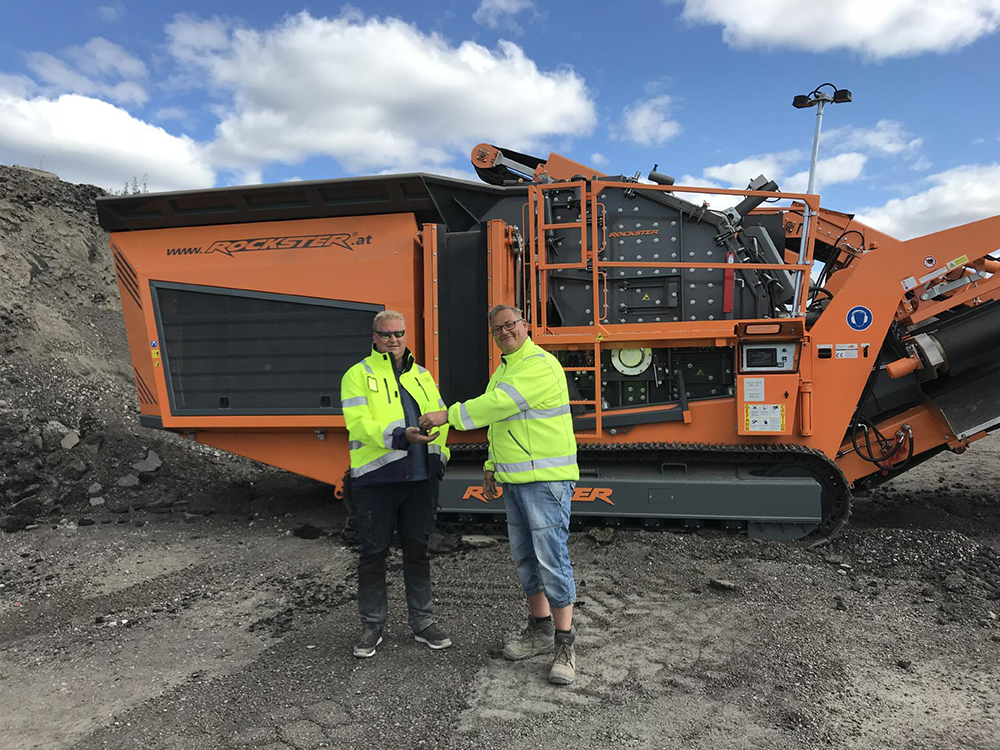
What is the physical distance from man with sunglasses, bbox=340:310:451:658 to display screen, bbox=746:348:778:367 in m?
2.56

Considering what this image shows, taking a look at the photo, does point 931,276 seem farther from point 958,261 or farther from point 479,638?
point 479,638

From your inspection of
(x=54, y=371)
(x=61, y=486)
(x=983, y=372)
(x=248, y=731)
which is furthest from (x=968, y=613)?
(x=54, y=371)

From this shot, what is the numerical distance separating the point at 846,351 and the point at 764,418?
76cm

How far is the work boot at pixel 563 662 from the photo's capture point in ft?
9.76

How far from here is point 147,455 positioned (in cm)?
771

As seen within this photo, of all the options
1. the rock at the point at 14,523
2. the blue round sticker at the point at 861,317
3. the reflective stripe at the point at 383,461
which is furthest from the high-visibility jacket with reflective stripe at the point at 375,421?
the rock at the point at 14,523

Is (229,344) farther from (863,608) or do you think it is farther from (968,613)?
(968,613)

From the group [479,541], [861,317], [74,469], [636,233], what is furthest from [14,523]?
[861,317]

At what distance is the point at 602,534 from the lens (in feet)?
16.0

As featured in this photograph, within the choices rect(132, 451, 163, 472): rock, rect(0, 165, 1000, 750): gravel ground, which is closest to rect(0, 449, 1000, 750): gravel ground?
rect(0, 165, 1000, 750): gravel ground

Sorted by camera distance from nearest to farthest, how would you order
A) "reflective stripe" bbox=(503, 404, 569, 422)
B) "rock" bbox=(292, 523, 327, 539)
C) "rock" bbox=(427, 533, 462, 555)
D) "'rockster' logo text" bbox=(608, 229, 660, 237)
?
"reflective stripe" bbox=(503, 404, 569, 422) < "rock" bbox=(427, 533, 462, 555) < "'rockster' logo text" bbox=(608, 229, 660, 237) < "rock" bbox=(292, 523, 327, 539)

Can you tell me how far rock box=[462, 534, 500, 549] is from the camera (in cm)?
507

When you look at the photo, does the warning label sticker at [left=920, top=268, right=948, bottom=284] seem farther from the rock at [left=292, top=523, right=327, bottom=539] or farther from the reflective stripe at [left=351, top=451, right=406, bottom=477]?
the rock at [left=292, top=523, right=327, bottom=539]

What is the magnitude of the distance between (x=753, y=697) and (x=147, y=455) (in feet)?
22.9
